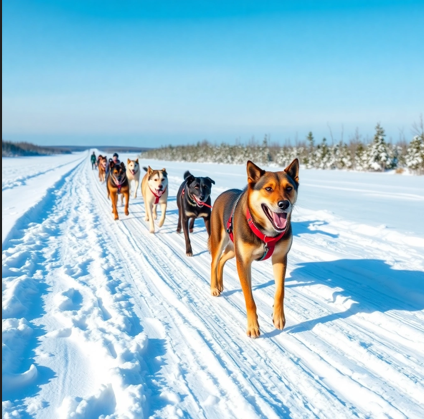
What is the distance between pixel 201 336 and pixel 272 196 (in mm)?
1515

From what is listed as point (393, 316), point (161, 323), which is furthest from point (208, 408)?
point (393, 316)

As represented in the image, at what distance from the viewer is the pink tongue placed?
327cm

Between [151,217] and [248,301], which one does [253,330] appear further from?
[151,217]

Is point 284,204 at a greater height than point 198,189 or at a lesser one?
greater

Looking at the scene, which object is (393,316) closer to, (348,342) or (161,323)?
(348,342)

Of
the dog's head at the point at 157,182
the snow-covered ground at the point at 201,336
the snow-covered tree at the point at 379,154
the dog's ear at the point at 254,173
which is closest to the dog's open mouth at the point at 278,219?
the dog's ear at the point at 254,173

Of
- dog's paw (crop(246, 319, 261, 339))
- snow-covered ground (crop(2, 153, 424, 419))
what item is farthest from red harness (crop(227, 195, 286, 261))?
snow-covered ground (crop(2, 153, 424, 419))

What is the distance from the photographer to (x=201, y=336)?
337 cm

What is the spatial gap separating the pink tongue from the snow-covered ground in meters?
1.10

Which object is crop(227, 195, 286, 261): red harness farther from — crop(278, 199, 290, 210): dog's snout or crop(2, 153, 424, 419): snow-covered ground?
crop(2, 153, 424, 419): snow-covered ground

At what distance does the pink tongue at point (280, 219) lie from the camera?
10.7ft

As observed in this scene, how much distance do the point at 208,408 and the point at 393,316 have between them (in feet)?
7.90

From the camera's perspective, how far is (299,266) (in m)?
5.58

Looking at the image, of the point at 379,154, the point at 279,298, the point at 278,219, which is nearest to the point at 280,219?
the point at 278,219
